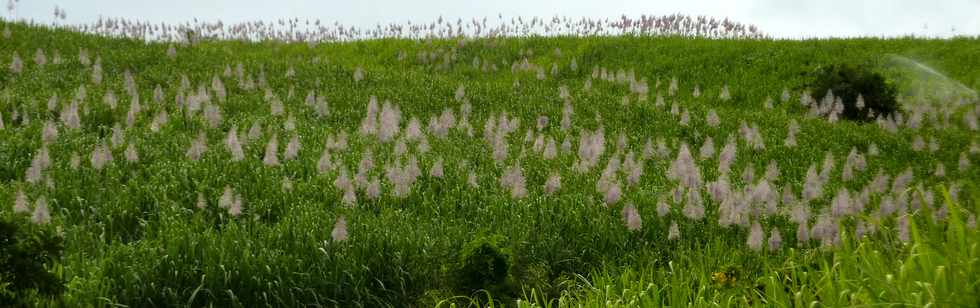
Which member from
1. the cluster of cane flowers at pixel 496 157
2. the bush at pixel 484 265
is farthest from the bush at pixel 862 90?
the bush at pixel 484 265

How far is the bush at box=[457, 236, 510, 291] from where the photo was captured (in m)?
5.84

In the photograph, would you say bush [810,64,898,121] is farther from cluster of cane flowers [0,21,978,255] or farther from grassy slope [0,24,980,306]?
grassy slope [0,24,980,306]

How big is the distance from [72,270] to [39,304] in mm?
472

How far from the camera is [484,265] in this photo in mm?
5895

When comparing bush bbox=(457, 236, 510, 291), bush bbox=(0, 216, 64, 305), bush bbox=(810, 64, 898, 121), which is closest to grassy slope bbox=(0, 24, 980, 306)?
bush bbox=(457, 236, 510, 291)

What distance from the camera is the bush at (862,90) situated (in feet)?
47.9

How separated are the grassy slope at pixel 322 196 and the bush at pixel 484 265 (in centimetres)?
25

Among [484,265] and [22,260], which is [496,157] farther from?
[22,260]

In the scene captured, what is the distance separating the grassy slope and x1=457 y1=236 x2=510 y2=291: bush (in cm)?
25

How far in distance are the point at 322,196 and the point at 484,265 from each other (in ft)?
7.67

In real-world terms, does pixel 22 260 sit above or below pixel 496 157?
above

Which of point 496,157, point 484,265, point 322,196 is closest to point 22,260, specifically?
point 484,265

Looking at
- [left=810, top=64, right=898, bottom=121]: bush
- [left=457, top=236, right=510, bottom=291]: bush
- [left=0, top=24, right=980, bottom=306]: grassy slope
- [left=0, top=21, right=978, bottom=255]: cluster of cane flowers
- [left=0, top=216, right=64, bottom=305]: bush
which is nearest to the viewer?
[left=0, top=216, right=64, bottom=305]: bush

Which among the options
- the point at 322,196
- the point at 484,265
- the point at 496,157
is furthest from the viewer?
the point at 496,157
